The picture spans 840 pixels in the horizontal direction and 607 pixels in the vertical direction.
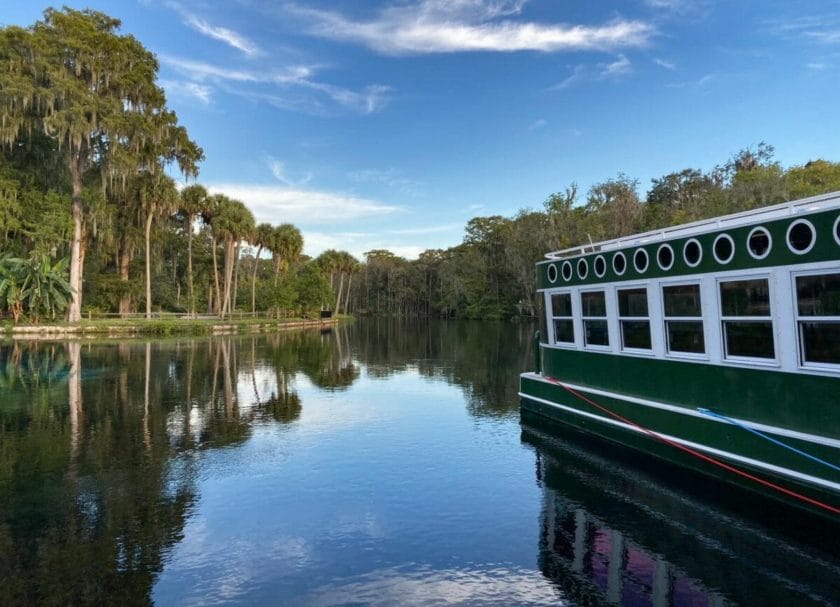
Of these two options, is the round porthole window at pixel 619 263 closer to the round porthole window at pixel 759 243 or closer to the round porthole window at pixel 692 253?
the round porthole window at pixel 692 253

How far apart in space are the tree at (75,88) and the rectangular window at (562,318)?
118 ft

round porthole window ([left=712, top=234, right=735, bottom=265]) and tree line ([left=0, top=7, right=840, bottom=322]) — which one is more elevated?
tree line ([left=0, top=7, right=840, bottom=322])

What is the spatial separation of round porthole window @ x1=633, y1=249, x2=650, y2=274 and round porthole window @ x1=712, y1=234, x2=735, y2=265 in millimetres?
1456

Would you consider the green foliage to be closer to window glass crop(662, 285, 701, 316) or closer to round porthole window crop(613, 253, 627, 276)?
round porthole window crop(613, 253, 627, 276)

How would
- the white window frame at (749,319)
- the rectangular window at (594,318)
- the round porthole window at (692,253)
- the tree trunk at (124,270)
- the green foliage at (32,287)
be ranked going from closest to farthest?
1. the white window frame at (749,319)
2. the round porthole window at (692,253)
3. the rectangular window at (594,318)
4. the green foliage at (32,287)
5. the tree trunk at (124,270)

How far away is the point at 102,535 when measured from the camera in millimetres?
6562

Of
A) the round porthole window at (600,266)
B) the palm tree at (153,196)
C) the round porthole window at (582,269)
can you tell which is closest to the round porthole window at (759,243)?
the round porthole window at (600,266)

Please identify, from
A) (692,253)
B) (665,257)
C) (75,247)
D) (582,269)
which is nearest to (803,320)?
(692,253)

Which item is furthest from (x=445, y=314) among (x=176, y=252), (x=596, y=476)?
(x=596, y=476)

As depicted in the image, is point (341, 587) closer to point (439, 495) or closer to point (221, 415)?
point (439, 495)

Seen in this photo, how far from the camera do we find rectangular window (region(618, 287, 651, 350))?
10034 mm

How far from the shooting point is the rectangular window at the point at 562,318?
12.3 metres

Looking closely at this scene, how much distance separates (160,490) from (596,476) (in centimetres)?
663

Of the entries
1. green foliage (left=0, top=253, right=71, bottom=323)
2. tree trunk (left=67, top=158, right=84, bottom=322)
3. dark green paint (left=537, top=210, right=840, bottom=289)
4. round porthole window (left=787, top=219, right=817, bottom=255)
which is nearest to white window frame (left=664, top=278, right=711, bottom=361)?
dark green paint (left=537, top=210, right=840, bottom=289)
